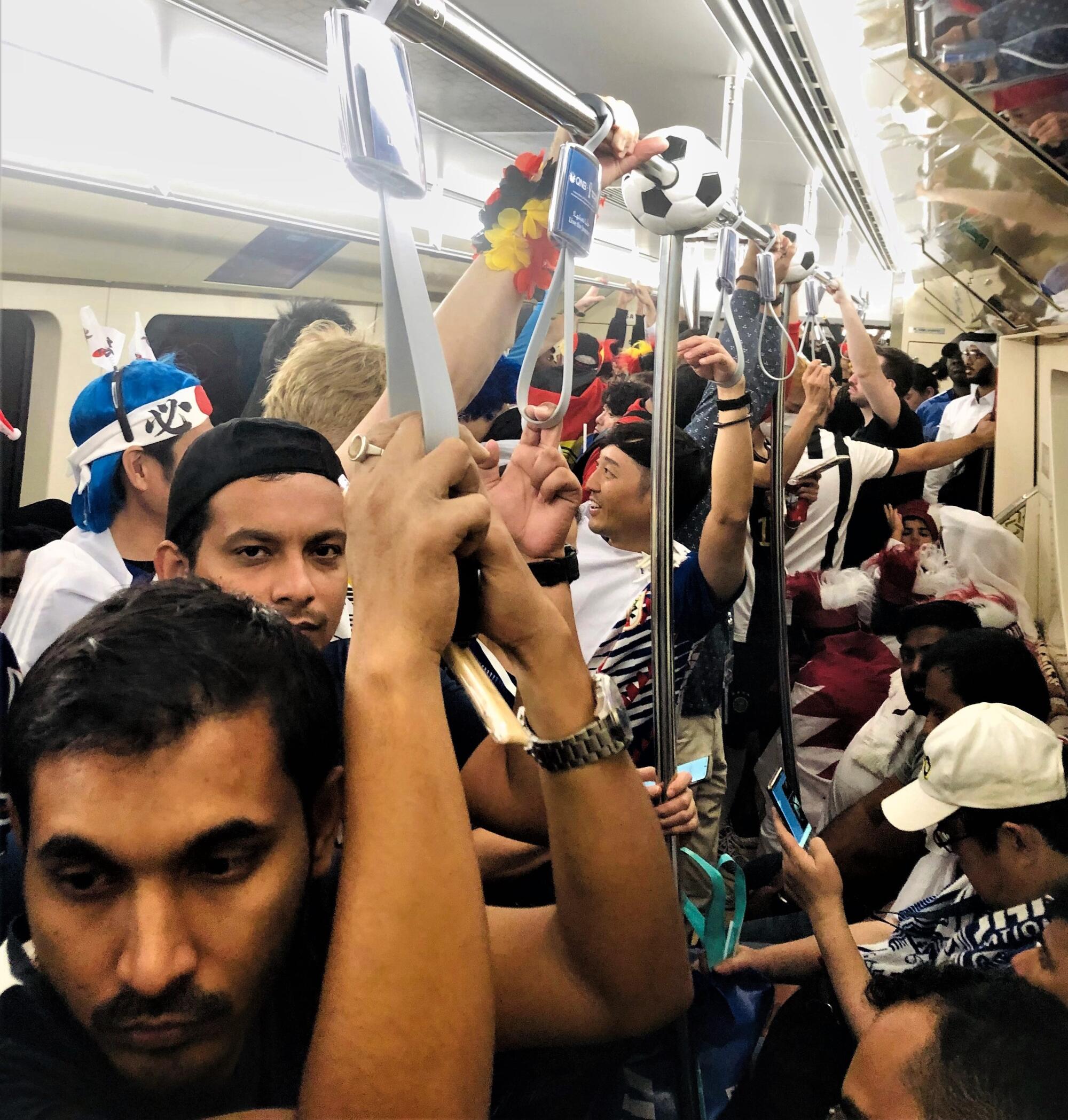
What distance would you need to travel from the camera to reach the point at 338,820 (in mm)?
633

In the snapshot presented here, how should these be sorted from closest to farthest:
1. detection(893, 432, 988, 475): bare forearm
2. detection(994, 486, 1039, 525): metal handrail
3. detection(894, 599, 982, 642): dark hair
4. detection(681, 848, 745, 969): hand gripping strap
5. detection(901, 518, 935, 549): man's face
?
detection(681, 848, 745, 969): hand gripping strap
detection(894, 599, 982, 642): dark hair
detection(901, 518, 935, 549): man's face
detection(893, 432, 988, 475): bare forearm
detection(994, 486, 1039, 525): metal handrail

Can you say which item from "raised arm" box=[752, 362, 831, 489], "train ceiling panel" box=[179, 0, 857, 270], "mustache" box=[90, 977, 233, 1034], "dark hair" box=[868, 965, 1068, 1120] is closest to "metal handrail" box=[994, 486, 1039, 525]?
"raised arm" box=[752, 362, 831, 489]

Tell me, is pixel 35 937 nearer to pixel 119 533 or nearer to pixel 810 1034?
pixel 119 533

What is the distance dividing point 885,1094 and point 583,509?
3.00 ft

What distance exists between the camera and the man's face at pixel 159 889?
52cm

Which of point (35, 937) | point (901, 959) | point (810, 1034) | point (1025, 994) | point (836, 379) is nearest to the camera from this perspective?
point (35, 937)

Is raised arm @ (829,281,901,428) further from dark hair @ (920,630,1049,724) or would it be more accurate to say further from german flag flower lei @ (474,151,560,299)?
german flag flower lei @ (474,151,560,299)

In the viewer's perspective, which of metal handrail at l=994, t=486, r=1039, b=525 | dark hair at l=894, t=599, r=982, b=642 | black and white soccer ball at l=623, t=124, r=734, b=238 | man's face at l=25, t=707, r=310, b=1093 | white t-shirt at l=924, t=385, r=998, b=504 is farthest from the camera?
white t-shirt at l=924, t=385, r=998, b=504

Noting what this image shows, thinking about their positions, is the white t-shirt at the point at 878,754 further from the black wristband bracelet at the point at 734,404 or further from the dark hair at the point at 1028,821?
the black wristband bracelet at the point at 734,404

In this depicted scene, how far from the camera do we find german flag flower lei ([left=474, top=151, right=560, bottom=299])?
3.14 ft

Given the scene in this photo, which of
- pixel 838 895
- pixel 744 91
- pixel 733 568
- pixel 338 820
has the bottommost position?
pixel 838 895

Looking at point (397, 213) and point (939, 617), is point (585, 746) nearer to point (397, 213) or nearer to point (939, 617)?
point (397, 213)

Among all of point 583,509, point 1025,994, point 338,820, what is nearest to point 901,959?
point 1025,994

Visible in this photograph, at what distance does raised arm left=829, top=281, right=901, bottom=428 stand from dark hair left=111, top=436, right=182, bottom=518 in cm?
194
